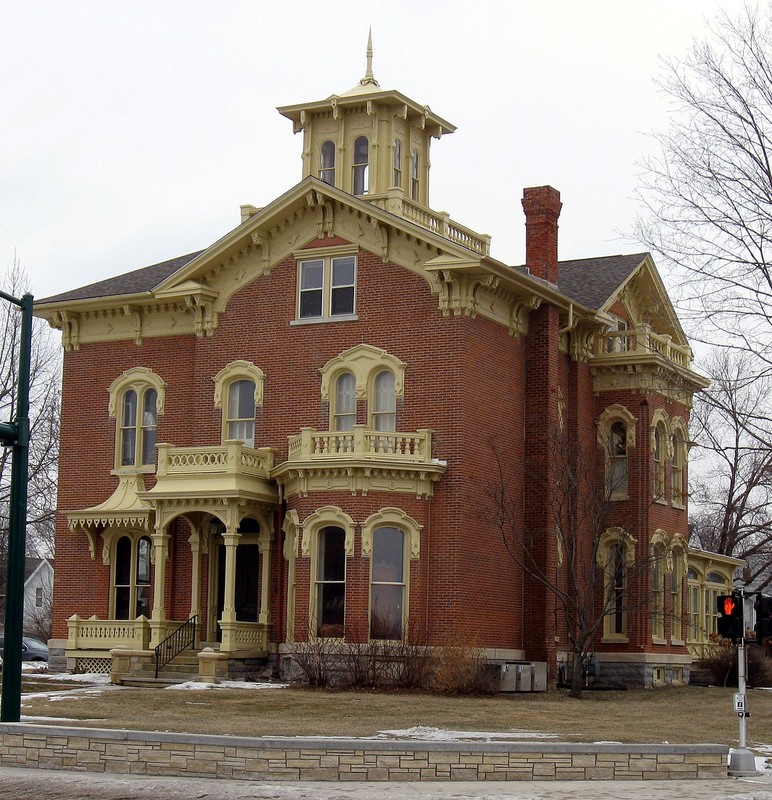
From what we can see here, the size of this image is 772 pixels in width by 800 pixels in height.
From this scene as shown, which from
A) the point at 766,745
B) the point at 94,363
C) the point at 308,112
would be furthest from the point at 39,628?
the point at 766,745

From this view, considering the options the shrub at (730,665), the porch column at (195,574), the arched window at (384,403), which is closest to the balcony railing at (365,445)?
the arched window at (384,403)

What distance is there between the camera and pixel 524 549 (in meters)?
33.5

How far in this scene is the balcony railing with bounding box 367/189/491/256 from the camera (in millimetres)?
34625

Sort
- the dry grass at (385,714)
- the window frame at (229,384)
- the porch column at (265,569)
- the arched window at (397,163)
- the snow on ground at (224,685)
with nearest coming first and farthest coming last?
the dry grass at (385,714)
the snow on ground at (224,685)
the porch column at (265,569)
the window frame at (229,384)
the arched window at (397,163)

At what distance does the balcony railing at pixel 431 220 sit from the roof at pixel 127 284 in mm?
5765

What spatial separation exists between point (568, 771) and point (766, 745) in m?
5.82

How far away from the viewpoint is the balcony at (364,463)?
31.6m

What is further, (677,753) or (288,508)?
(288,508)

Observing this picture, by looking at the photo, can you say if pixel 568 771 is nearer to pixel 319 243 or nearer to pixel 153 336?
pixel 319 243

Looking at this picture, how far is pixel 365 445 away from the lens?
104 ft

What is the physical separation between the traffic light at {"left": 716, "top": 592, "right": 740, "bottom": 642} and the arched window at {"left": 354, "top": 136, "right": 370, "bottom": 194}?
20962 mm

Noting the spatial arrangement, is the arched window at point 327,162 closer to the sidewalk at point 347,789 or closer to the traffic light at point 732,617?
the traffic light at point 732,617

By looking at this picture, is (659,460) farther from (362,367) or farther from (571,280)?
(362,367)

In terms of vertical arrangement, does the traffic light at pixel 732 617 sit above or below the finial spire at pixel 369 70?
below
